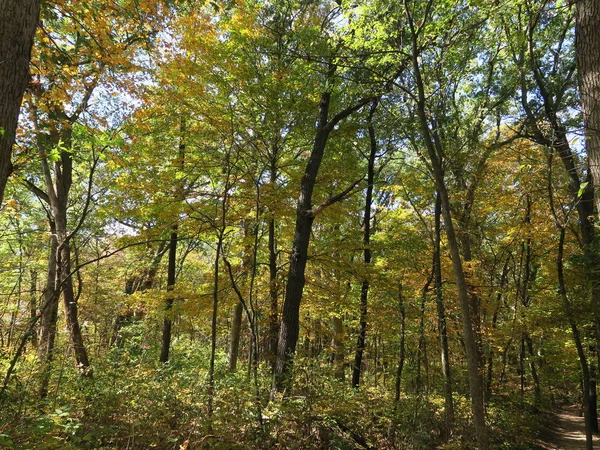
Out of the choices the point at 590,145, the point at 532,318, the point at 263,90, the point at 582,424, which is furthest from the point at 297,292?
the point at 582,424

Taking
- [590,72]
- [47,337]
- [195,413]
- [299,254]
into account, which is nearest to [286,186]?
[299,254]

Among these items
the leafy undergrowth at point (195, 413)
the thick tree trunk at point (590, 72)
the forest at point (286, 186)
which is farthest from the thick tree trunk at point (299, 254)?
the thick tree trunk at point (590, 72)

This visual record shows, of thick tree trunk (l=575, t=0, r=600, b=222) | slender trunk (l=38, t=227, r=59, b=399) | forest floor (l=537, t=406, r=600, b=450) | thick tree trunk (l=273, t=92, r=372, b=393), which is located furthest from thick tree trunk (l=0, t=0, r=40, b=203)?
forest floor (l=537, t=406, r=600, b=450)

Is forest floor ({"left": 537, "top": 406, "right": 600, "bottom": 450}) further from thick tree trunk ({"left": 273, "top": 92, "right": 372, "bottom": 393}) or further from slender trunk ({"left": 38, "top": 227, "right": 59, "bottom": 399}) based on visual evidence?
slender trunk ({"left": 38, "top": 227, "right": 59, "bottom": 399})

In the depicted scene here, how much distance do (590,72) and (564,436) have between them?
15.1 meters

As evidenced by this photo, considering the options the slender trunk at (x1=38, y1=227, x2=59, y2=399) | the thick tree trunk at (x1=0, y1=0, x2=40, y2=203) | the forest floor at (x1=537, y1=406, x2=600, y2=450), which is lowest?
the forest floor at (x1=537, y1=406, x2=600, y2=450)

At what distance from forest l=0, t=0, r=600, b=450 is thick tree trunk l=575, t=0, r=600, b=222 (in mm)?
23

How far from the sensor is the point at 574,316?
7504 millimetres

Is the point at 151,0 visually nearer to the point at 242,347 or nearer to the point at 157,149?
the point at 157,149

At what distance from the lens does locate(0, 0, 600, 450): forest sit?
187 inches

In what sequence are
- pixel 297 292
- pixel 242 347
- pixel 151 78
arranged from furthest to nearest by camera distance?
pixel 242 347, pixel 151 78, pixel 297 292

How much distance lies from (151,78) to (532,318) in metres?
11.5

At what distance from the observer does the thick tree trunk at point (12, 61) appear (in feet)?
8.54

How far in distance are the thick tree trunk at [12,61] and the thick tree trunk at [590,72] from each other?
202 inches
